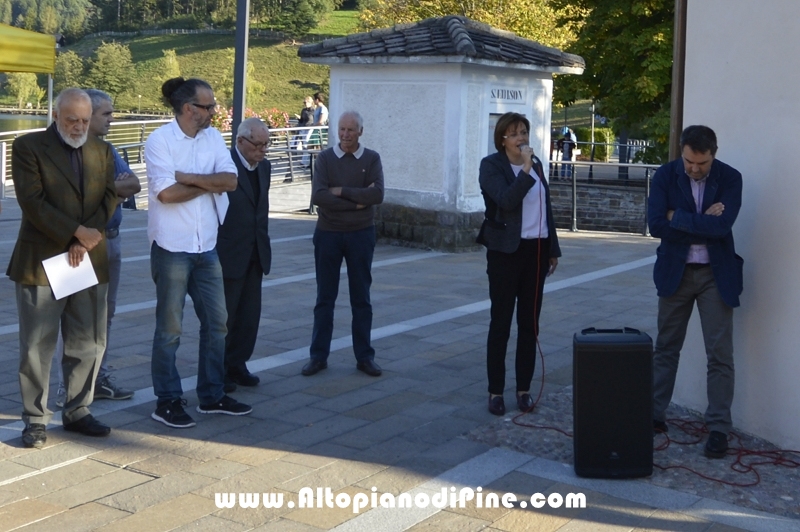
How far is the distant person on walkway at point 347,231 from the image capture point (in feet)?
22.6

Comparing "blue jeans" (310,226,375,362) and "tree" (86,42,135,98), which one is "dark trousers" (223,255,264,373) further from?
"tree" (86,42,135,98)

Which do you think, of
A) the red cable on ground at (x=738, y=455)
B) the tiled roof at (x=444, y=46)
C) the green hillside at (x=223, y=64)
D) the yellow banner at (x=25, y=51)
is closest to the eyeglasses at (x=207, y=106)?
the red cable on ground at (x=738, y=455)

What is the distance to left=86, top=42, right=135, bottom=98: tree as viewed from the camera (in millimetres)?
82562

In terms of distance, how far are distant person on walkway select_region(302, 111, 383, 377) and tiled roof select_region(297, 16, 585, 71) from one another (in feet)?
21.3

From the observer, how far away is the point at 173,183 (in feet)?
18.1

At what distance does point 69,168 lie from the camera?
5188 mm

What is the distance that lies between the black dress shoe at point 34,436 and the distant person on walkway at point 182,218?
66 centimetres

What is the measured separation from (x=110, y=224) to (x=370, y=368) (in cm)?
200

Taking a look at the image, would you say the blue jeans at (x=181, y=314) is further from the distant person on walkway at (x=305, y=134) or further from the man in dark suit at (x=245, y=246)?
the distant person on walkway at (x=305, y=134)

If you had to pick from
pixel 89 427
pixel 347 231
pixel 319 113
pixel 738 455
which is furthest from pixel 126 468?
pixel 319 113

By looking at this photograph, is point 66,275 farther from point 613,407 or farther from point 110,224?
point 613,407

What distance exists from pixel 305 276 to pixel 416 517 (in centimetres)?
695

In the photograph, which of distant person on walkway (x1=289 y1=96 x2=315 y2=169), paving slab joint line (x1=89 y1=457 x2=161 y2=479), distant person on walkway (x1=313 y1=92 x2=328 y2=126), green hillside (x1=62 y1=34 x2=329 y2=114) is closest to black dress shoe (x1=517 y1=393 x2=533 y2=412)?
paving slab joint line (x1=89 y1=457 x2=161 y2=479)

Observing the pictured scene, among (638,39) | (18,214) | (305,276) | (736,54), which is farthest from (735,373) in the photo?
(638,39)
